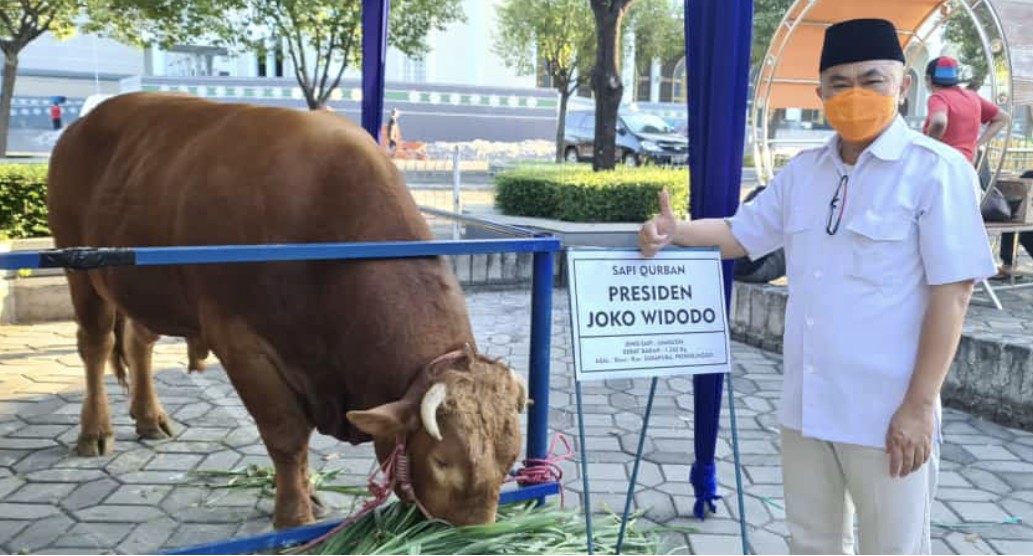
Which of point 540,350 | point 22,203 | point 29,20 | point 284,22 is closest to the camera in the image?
point 540,350

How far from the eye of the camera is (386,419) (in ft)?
8.38

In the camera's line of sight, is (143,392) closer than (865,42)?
No

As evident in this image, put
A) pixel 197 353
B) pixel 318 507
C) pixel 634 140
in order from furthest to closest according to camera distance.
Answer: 1. pixel 634 140
2. pixel 197 353
3. pixel 318 507

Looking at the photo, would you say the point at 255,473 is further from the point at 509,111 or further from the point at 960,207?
the point at 509,111

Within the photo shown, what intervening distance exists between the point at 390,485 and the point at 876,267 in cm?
164

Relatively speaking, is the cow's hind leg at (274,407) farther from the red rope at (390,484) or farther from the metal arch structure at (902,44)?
the metal arch structure at (902,44)

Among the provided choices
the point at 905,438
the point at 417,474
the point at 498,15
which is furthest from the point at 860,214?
the point at 498,15

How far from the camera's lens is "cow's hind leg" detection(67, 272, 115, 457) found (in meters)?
4.48

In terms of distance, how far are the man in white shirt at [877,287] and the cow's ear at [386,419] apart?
1.17 meters

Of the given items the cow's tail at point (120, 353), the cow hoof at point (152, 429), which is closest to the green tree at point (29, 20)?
the cow's tail at point (120, 353)

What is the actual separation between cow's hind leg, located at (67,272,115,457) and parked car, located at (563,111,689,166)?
58.3 feet

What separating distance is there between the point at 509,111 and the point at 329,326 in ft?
94.3

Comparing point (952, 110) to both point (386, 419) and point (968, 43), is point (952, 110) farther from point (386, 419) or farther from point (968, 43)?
point (386, 419)

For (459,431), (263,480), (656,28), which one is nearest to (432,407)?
(459,431)
